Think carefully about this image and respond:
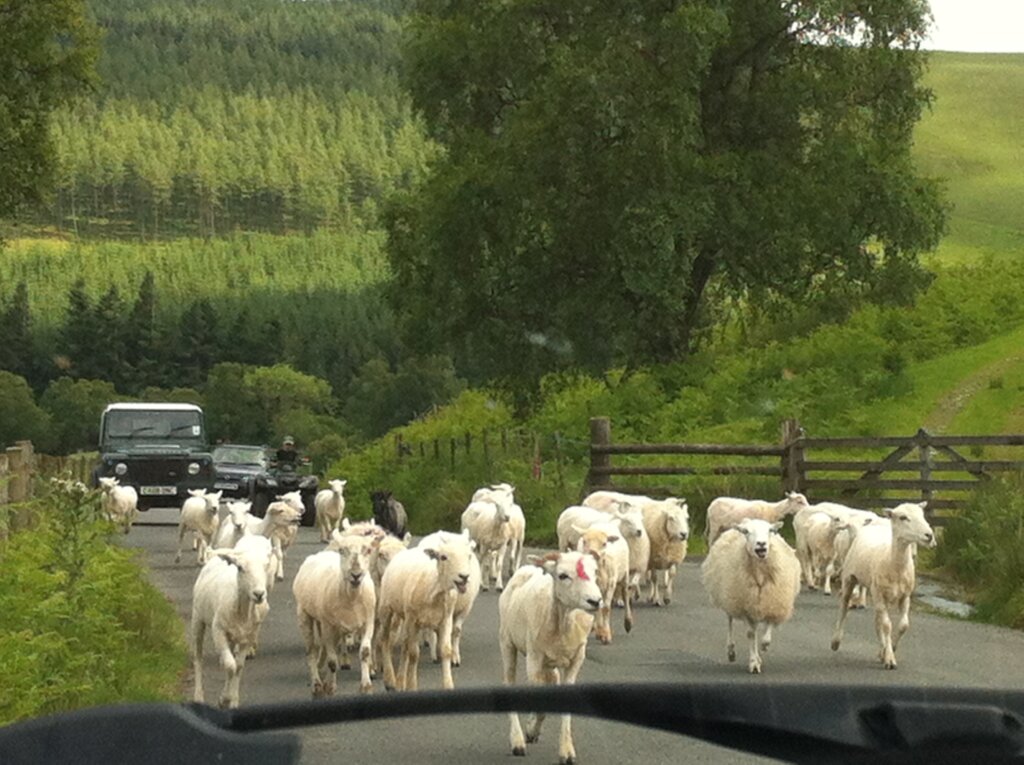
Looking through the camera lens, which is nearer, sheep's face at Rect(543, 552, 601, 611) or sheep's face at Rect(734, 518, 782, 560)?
sheep's face at Rect(543, 552, 601, 611)

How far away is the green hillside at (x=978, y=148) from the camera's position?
290ft

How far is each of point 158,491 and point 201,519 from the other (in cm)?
944

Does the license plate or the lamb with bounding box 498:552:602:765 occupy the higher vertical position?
the lamb with bounding box 498:552:602:765

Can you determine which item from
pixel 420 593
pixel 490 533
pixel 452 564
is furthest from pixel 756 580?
pixel 490 533


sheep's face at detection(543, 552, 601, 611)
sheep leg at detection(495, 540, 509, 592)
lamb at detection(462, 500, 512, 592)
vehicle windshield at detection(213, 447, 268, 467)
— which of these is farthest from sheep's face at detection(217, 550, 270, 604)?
vehicle windshield at detection(213, 447, 268, 467)

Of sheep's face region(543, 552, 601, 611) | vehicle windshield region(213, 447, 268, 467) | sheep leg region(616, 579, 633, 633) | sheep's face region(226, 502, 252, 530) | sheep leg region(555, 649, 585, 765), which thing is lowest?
vehicle windshield region(213, 447, 268, 467)

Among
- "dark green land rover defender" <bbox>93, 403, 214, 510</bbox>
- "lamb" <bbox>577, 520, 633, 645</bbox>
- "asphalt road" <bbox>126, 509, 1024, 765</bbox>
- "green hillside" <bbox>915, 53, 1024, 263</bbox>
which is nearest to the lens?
"asphalt road" <bbox>126, 509, 1024, 765</bbox>

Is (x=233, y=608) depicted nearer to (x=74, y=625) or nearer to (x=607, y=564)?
(x=74, y=625)

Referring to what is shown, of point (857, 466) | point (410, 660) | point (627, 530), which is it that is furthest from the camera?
point (857, 466)

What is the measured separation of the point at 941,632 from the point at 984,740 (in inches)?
646

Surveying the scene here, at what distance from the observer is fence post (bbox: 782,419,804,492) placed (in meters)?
29.1

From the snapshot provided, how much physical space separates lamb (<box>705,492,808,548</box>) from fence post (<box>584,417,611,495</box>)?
26.7 feet

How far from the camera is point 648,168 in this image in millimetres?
41125

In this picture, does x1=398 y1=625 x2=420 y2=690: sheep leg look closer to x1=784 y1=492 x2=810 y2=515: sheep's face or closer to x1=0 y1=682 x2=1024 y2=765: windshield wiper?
x1=784 y1=492 x2=810 y2=515: sheep's face
